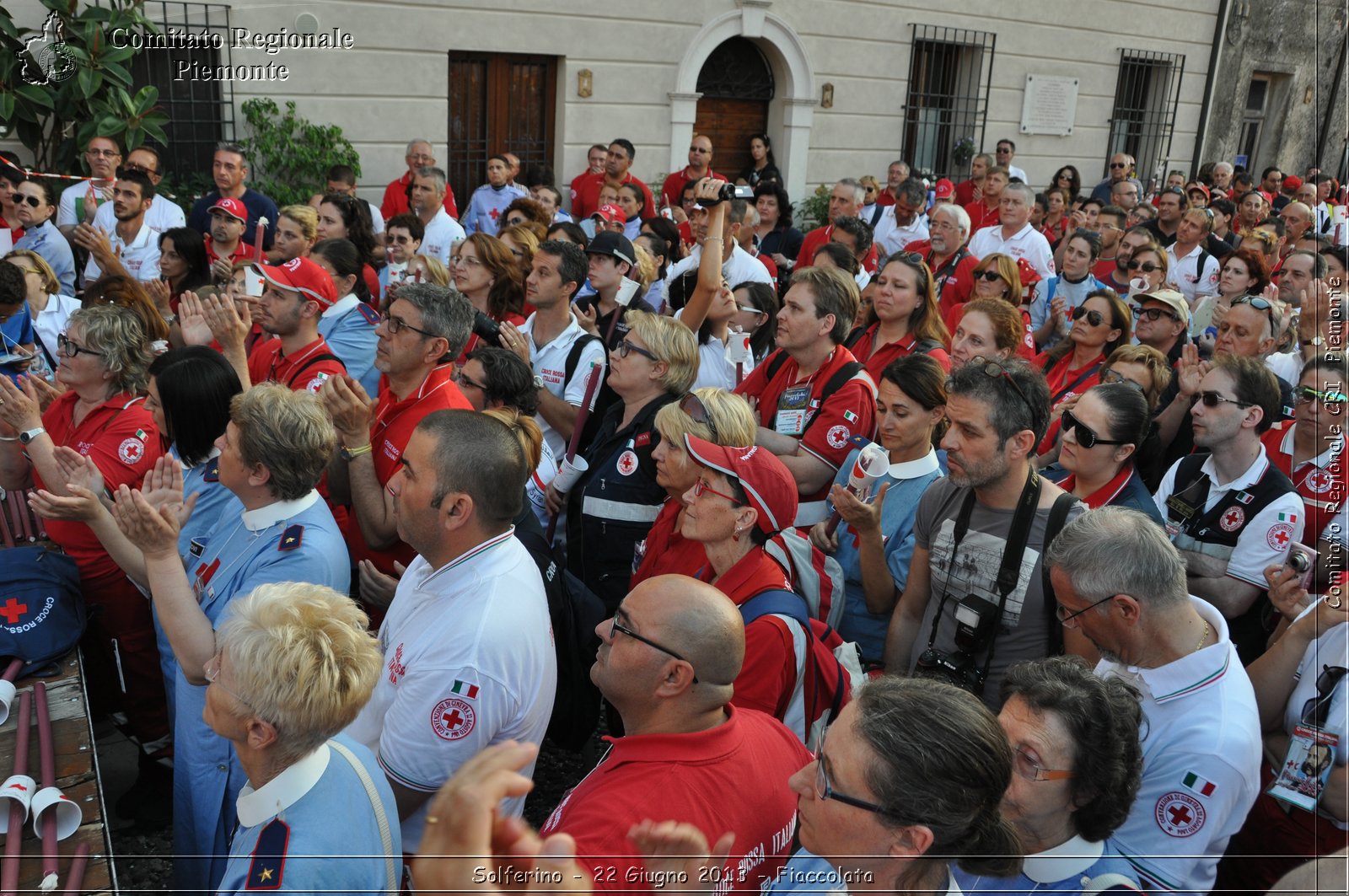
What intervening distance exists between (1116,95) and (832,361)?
18022mm

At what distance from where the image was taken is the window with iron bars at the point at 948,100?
16875 millimetres

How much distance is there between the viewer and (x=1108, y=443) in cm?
389

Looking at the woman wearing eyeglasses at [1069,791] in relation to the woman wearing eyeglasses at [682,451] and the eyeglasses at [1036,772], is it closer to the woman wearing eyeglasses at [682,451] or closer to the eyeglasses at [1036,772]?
the eyeglasses at [1036,772]

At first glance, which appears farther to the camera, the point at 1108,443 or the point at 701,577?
the point at 1108,443

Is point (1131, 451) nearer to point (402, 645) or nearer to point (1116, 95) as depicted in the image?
point (402, 645)

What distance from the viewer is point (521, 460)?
10.0ft

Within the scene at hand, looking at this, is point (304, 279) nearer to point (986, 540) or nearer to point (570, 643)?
point (570, 643)

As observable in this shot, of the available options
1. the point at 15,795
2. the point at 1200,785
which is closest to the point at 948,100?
the point at 1200,785

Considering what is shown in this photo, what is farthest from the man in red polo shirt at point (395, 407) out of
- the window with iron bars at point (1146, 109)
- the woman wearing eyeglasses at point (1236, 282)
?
the window with iron bars at point (1146, 109)

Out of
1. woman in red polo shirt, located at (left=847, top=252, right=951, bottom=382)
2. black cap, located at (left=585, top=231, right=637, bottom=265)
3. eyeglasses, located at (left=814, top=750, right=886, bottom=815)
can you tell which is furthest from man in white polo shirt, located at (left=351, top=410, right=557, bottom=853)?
black cap, located at (left=585, top=231, right=637, bottom=265)

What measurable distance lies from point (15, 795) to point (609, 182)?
9940mm

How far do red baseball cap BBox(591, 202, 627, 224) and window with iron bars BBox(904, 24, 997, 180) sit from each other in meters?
8.91

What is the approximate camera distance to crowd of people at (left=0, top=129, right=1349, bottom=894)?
Answer: 2209 millimetres

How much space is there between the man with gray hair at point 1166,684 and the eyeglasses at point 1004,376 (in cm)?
58
